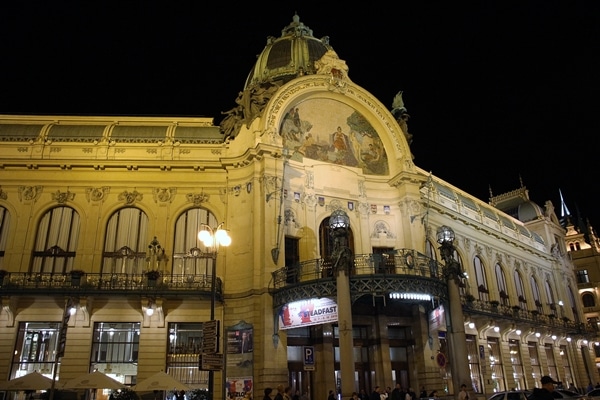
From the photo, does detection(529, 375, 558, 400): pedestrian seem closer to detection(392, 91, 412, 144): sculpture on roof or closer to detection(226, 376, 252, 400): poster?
detection(226, 376, 252, 400): poster

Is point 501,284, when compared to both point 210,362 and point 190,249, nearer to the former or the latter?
point 190,249

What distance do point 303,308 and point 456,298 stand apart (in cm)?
778

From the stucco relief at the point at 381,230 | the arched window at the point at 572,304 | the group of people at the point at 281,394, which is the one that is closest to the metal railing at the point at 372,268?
the stucco relief at the point at 381,230

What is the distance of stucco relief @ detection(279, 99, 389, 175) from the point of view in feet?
95.7

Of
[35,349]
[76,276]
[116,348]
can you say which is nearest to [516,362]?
[116,348]

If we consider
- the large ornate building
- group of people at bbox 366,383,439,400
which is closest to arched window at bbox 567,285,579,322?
the large ornate building

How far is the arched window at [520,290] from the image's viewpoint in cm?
4379

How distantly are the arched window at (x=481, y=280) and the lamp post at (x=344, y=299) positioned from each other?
20.1 metres

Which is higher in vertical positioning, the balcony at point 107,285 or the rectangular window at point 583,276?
the rectangular window at point 583,276

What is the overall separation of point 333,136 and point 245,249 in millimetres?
9405

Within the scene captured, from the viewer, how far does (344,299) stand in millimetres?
21141

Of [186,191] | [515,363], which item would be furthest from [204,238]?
[515,363]

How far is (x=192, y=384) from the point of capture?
23.7m

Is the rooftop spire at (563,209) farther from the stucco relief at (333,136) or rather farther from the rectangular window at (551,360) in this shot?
the stucco relief at (333,136)
